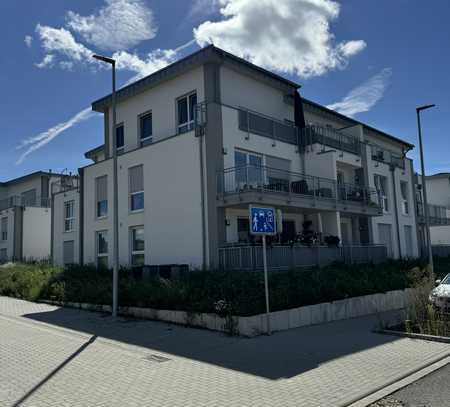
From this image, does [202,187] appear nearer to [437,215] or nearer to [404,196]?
[404,196]

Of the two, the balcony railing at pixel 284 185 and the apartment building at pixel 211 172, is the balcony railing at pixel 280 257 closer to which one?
the apartment building at pixel 211 172

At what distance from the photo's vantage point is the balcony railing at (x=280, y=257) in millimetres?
15367

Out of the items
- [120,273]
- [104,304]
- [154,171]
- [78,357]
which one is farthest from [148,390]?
[154,171]

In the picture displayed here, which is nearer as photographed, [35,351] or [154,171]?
[35,351]

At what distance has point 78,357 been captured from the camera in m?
8.51

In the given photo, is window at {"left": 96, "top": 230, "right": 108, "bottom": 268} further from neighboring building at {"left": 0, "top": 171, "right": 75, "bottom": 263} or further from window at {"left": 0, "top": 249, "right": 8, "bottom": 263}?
window at {"left": 0, "top": 249, "right": 8, "bottom": 263}

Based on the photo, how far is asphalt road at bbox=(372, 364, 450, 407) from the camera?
5.94 metres

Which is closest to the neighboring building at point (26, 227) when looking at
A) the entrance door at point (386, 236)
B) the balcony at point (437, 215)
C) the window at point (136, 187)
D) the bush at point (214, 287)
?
the window at point (136, 187)

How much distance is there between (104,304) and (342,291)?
282 inches

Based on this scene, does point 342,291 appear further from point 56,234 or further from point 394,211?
point 56,234

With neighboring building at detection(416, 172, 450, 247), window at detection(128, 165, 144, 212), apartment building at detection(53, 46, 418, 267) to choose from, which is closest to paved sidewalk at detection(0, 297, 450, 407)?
apartment building at detection(53, 46, 418, 267)

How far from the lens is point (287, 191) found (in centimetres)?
1797

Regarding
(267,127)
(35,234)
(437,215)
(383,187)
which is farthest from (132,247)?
(437,215)

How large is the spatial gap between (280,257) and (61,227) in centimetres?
1461
